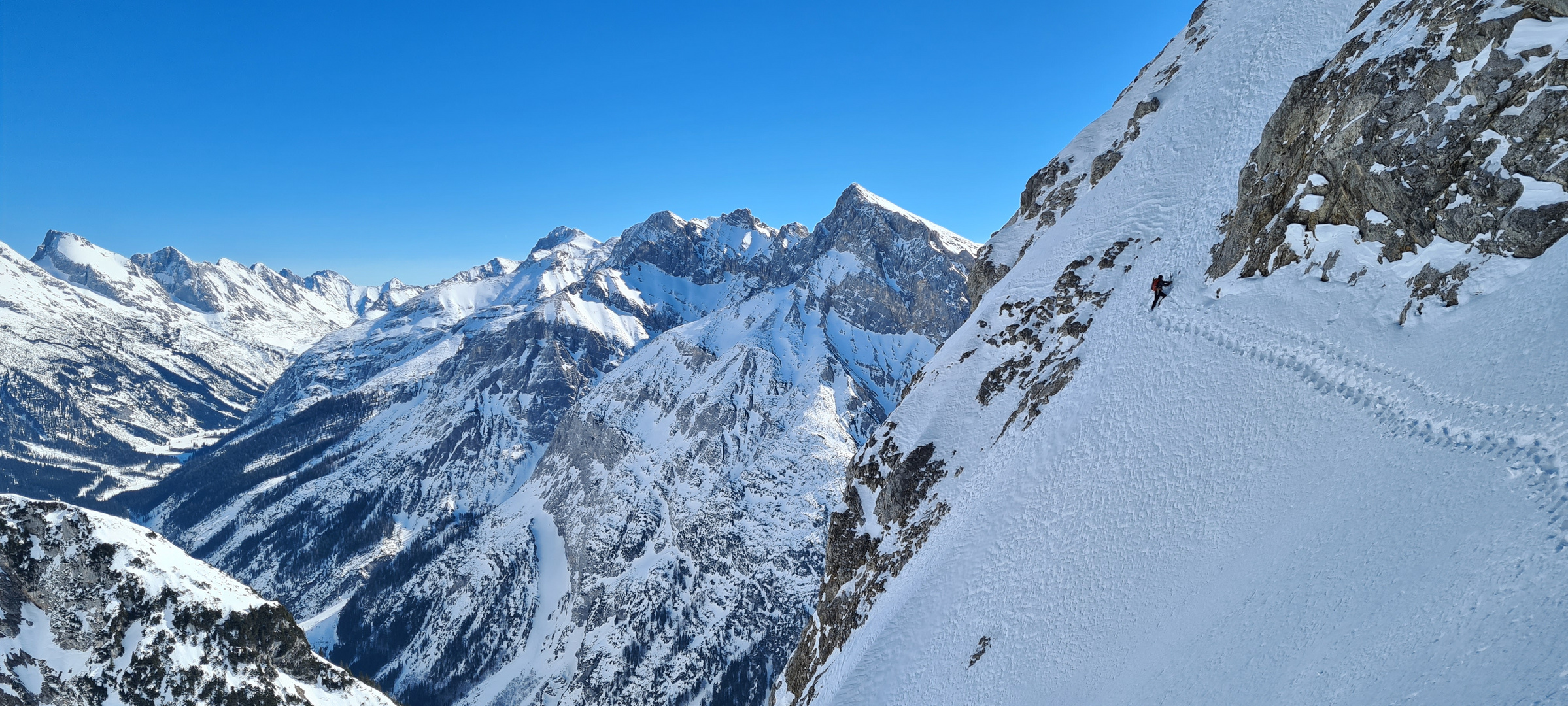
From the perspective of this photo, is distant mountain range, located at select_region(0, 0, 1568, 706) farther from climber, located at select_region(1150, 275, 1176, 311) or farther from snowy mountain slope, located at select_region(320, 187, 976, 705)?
snowy mountain slope, located at select_region(320, 187, 976, 705)

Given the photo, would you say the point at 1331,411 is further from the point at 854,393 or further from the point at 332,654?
the point at 332,654

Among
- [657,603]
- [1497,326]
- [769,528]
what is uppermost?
[1497,326]

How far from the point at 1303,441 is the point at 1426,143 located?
11.8 metres

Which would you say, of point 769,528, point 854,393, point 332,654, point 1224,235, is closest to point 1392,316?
point 1224,235

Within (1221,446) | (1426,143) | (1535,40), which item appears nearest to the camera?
(1535,40)

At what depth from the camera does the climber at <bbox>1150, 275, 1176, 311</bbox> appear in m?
30.4

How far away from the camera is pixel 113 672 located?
4406 cm

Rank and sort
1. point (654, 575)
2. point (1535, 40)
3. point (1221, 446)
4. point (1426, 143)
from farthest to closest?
1. point (654, 575)
2. point (1426, 143)
3. point (1221, 446)
4. point (1535, 40)

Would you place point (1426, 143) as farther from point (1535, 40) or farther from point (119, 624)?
point (119, 624)

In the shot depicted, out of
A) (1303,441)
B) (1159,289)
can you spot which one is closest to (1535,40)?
(1303,441)

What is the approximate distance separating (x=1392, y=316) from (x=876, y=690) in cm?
2427

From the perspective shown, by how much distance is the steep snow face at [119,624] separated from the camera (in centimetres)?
4256

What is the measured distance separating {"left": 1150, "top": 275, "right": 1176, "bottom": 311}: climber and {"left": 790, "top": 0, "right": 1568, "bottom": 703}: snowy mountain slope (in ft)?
3.67

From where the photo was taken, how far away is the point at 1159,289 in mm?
30391
